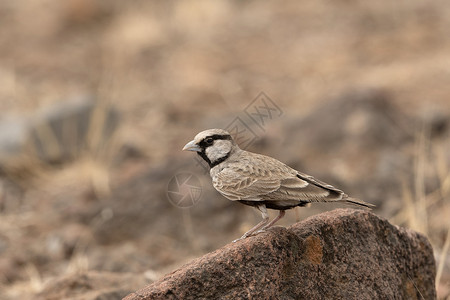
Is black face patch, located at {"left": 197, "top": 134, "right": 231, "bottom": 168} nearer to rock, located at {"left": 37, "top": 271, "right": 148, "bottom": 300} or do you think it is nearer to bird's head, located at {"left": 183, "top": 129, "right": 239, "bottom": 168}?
bird's head, located at {"left": 183, "top": 129, "right": 239, "bottom": 168}

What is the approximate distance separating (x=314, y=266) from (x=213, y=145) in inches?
48.3

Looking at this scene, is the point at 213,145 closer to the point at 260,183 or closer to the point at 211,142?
the point at 211,142

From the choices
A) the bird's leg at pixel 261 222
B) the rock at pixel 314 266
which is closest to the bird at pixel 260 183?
the bird's leg at pixel 261 222

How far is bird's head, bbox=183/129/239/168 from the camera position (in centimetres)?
500

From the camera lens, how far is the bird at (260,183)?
4578 mm

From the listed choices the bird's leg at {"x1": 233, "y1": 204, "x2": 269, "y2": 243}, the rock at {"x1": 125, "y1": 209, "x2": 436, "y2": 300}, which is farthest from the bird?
the rock at {"x1": 125, "y1": 209, "x2": 436, "y2": 300}

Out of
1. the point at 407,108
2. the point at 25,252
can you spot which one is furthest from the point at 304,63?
the point at 25,252

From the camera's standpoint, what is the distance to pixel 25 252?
9734mm

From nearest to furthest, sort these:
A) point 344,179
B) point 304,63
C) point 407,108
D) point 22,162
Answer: point 344,179 → point 22,162 → point 407,108 → point 304,63

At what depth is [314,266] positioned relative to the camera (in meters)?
4.59

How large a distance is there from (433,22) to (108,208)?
1384 cm

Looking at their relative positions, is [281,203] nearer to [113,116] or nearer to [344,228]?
[344,228]

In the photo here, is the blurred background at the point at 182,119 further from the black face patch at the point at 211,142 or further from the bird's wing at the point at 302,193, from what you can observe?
the bird's wing at the point at 302,193

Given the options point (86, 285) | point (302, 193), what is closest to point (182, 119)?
point (86, 285)
